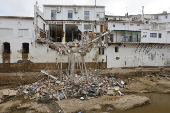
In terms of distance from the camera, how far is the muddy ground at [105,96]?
8852 millimetres

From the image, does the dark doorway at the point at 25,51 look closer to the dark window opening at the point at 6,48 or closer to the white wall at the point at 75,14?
the dark window opening at the point at 6,48

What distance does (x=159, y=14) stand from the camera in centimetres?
3316

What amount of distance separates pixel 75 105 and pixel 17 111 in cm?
478

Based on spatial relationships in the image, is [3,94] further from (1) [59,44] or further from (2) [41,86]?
(1) [59,44]

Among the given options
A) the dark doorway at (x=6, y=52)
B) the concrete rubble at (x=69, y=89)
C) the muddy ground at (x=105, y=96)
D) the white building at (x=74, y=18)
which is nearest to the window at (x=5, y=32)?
the dark doorway at (x=6, y=52)

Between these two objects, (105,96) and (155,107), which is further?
(105,96)

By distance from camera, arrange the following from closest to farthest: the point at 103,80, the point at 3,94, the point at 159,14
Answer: the point at 3,94 < the point at 103,80 < the point at 159,14

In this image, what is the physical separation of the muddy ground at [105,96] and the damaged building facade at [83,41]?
60.6 inches

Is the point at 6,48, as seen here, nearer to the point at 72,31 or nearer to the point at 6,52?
the point at 6,52

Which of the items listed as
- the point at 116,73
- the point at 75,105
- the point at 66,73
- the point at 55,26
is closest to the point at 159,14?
the point at 116,73

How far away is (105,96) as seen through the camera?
1057 centimetres

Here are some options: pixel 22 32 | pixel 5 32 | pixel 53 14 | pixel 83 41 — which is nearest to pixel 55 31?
pixel 53 14

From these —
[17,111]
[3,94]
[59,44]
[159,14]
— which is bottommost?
[17,111]

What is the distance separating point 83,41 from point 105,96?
9.44 meters
